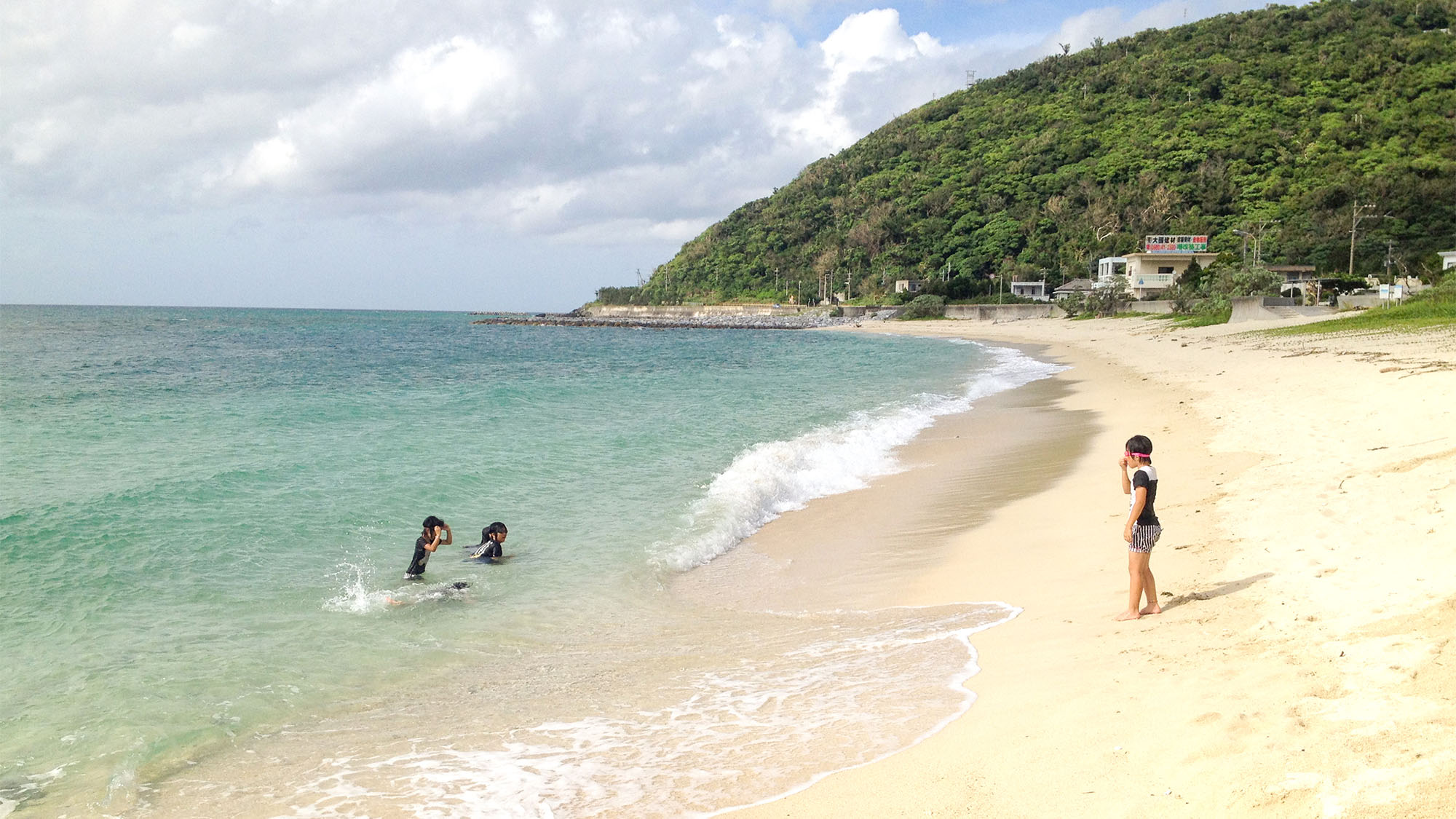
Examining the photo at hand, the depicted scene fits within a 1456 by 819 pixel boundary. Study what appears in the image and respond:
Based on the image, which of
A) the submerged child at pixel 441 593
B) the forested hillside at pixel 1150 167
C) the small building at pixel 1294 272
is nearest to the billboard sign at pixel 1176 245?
the forested hillside at pixel 1150 167

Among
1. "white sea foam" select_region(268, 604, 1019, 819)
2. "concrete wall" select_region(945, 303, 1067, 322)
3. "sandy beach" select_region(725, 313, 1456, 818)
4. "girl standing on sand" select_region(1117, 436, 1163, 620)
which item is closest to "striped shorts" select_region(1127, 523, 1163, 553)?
"girl standing on sand" select_region(1117, 436, 1163, 620)

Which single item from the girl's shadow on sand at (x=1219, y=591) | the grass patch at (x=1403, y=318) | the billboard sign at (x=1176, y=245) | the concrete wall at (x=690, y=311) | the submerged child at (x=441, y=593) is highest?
the billboard sign at (x=1176, y=245)

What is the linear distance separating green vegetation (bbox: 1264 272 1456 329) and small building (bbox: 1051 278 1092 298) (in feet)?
161

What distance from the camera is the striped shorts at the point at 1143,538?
19.5 feet

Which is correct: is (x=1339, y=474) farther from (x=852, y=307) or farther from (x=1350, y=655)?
(x=852, y=307)

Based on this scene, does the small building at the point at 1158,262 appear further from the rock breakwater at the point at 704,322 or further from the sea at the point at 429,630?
the sea at the point at 429,630

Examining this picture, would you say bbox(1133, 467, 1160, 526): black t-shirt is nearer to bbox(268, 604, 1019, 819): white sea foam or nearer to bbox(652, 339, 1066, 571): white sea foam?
bbox(268, 604, 1019, 819): white sea foam

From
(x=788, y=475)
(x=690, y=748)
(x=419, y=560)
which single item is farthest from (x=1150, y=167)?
(x=690, y=748)

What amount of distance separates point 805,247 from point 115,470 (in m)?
126

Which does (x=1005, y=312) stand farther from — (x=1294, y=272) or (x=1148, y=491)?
(x=1148, y=491)

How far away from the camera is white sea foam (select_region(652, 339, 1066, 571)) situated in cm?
1002

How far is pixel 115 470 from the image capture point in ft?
45.8

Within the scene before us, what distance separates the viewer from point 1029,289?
9719 centimetres

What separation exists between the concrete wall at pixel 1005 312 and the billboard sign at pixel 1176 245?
1165 cm
